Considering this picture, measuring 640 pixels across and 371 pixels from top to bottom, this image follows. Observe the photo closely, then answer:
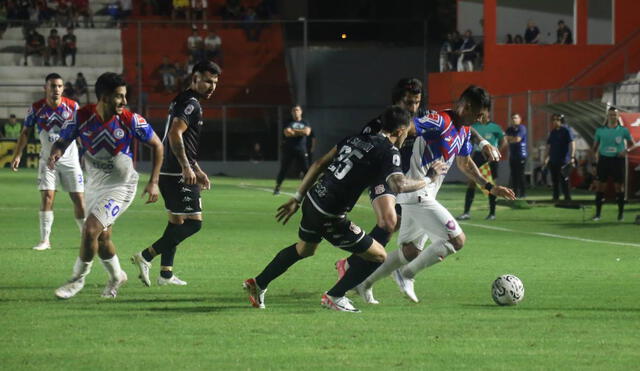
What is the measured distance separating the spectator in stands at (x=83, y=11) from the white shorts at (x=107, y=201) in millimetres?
39928

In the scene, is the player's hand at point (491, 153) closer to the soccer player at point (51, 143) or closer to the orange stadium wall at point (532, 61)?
the soccer player at point (51, 143)

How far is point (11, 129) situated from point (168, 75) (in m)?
6.41

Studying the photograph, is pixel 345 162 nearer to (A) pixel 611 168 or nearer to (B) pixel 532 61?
(A) pixel 611 168

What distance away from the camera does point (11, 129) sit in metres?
44.0

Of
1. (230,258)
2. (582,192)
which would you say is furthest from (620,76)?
(230,258)

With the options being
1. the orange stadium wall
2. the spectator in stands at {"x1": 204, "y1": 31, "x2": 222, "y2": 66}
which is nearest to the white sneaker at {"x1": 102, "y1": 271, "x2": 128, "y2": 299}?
the orange stadium wall

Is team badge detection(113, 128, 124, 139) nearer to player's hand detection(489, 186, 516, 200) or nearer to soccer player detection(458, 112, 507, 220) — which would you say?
player's hand detection(489, 186, 516, 200)

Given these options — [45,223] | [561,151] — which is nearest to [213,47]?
[561,151]

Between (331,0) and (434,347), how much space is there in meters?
42.7

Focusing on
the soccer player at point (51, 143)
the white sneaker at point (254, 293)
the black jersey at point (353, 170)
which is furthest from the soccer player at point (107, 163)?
the soccer player at point (51, 143)

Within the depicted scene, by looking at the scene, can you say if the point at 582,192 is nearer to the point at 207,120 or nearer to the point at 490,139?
the point at 490,139

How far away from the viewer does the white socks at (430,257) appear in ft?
36.3

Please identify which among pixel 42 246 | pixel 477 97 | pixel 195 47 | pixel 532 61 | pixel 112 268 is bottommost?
pixel 42 246

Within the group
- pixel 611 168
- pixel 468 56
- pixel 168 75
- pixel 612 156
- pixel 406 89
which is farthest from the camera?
pixel 168 75
